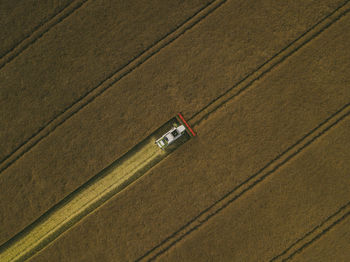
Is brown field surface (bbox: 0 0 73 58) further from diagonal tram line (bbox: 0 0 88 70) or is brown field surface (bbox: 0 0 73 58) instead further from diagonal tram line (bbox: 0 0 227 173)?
diagonal tram line (bbox: 0 0 227 173)

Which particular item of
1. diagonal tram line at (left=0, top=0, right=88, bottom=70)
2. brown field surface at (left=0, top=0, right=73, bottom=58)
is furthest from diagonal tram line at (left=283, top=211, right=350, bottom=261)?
brown field surface at (left=0, top=0, right=73, bottom=58)

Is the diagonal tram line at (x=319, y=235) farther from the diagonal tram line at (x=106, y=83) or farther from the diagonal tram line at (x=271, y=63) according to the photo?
the diagonal tram line at (x=106, y=83)

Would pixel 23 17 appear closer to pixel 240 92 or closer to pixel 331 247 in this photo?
pixel 240 92

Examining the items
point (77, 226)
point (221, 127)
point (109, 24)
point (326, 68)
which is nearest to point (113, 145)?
point (77, 226)

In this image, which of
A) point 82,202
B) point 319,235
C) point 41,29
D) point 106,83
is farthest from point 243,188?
point 41,29

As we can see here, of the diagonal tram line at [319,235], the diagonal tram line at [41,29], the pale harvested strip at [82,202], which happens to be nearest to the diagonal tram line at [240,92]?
the pale harvested strip at [82,202]

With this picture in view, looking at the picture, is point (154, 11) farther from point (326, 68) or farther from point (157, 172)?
point (326, 68)
